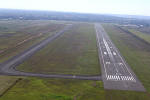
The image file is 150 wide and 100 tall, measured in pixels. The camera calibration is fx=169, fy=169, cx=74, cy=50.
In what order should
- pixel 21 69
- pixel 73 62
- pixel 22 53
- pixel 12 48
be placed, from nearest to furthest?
pixel 21 69, pixel 73 62, pixel 22 53, pixel 12 48

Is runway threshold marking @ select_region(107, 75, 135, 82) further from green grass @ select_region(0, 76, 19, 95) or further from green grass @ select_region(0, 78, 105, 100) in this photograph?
green grass @ select_region(0, 76, 19, 95)

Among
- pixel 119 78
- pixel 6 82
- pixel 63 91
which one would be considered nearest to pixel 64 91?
pixel 63 91

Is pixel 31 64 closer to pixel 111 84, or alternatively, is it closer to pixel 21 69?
pixel 21 69

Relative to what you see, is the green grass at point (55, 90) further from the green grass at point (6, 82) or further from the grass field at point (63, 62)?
the grass field at point (63, 62)

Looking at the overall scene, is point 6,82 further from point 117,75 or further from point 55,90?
point 117,75

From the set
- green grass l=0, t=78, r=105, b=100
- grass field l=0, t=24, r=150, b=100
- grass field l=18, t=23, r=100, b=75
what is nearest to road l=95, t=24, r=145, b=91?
grass field l=0, t=24, r=150, b=100

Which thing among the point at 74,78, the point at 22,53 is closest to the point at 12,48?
the point at 22,53

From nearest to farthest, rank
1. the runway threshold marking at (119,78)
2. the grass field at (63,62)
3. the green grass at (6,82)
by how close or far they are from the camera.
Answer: the green grass at (6,82) < the runway threshold marking at (119,78) < the grass field at (63,62)

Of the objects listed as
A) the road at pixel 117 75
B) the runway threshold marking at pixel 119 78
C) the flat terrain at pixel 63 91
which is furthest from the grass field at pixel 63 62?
the flat terrain at pixel 63 91

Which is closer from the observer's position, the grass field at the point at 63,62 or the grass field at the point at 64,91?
the grass field at the point at 64,91
